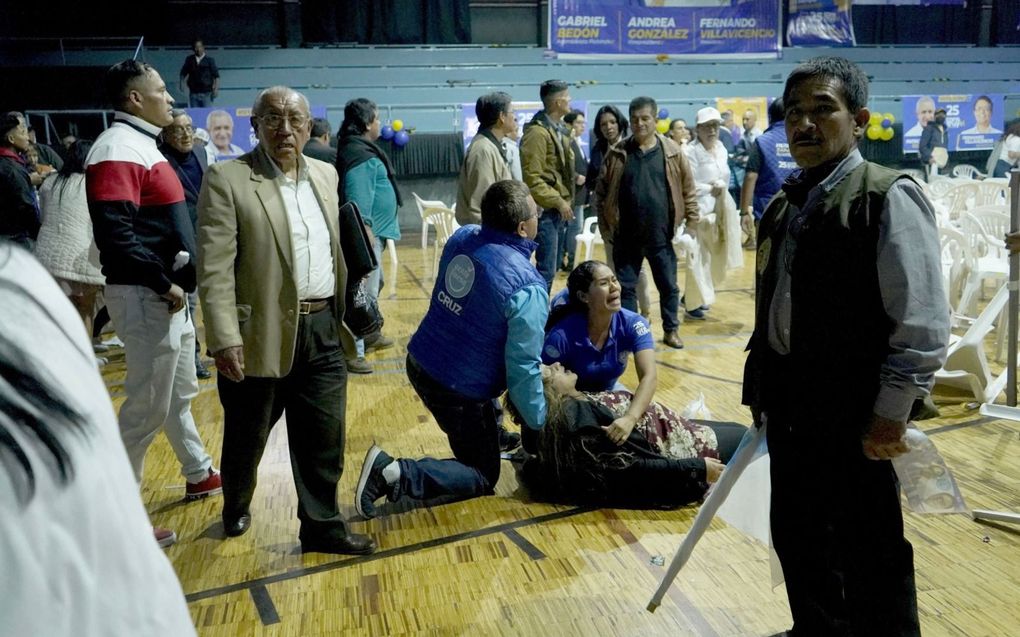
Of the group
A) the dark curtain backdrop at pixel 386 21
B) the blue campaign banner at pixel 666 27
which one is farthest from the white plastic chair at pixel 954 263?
the dark curtain backdrop at pixel 386 21

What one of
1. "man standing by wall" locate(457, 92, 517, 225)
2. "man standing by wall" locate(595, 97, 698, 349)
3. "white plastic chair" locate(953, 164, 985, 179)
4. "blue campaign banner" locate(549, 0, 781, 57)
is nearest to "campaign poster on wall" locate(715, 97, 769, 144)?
"blue campaign banner" locate(549, 0, 781, 57)

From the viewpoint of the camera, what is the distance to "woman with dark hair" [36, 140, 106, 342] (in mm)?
4625

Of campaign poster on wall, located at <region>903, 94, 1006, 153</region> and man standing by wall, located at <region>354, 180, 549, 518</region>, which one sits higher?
campaign poster on wall, located at <region>903, 94, 1006, 153</region>

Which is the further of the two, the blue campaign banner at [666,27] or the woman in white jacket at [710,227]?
the blue campaign banner at [666,27]

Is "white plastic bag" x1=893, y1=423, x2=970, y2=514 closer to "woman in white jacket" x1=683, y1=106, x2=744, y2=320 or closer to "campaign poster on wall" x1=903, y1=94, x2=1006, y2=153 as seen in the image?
"woman in white jacket" x1=683, y1=106, x2=744, y2=320

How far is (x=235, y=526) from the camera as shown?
300 cm

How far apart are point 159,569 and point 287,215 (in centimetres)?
200

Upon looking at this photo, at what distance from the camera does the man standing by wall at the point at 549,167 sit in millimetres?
5195

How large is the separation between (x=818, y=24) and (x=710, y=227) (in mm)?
9368

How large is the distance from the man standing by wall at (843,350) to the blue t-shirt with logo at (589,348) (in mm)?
1475

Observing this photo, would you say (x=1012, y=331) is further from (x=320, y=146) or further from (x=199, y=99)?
(x=199, y=99)

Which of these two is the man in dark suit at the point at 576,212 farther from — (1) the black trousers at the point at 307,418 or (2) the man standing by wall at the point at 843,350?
(2) the man standing by wall at the point at 843,350

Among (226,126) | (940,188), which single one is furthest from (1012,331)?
(226,126)

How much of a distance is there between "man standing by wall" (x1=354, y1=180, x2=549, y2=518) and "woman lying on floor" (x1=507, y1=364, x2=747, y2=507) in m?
0.15
